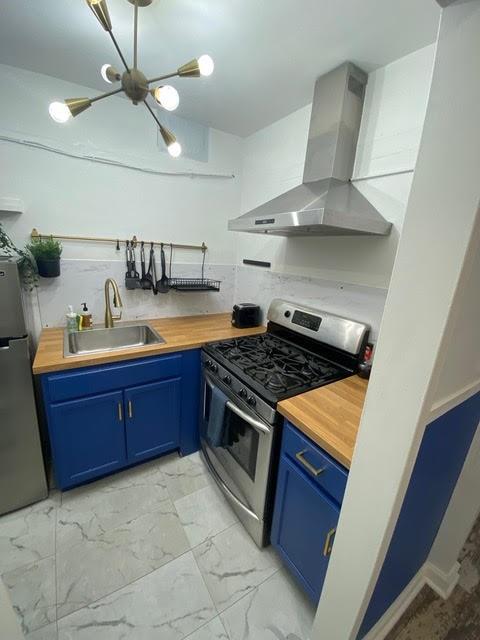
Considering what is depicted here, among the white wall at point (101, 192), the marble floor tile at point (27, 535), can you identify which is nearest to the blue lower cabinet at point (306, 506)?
the marble floor tile at point (27, 535)

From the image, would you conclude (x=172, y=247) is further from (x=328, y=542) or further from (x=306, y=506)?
(x=328, y=542)

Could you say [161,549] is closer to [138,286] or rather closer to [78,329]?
[78,329]

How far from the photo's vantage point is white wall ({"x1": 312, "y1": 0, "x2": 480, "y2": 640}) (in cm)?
49

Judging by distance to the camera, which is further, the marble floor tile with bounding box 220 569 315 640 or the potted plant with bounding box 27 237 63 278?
the potted plant with bounding box 27 237 63 278

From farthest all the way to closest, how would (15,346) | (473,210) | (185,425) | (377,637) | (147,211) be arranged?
(147,211) < (185,425) < (15,346) < (377,637) < (473,210)

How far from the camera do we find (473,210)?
50cm

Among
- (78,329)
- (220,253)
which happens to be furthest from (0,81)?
(220,253)

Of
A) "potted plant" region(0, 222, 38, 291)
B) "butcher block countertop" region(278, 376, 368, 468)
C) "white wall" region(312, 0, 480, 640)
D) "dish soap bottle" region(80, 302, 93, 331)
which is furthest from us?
"dish soap bottle" region(80, 302, 93, 331)

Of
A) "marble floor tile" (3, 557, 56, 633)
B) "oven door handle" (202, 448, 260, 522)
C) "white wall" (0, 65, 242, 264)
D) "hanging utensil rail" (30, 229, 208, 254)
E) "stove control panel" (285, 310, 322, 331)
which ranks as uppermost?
"white wall" (0, 65, 242, 264)

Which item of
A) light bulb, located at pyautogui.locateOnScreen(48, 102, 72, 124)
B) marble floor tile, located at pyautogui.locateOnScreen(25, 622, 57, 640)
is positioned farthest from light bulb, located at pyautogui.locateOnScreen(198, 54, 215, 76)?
marble floor tile, located at pyautogui.locateOnScreen(25, 622, 57, 640)

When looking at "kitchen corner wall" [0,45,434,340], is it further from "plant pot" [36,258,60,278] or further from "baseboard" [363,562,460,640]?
"baseboard" [363,562,460,640]

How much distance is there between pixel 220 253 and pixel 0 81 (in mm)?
1648

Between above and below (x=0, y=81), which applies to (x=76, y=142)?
below

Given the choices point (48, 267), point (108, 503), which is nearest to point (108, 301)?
point (48, 267)
